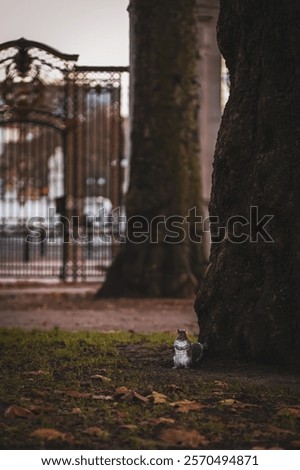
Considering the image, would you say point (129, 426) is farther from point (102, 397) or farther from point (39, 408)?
point (102, 397)

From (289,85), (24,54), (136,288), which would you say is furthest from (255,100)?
(24,54)

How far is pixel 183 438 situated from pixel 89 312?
8664mm

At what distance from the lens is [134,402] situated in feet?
18.7

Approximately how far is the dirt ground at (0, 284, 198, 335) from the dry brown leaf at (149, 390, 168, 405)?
473cm

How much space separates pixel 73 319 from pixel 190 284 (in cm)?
452

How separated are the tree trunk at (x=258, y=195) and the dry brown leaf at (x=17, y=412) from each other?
2.17 m

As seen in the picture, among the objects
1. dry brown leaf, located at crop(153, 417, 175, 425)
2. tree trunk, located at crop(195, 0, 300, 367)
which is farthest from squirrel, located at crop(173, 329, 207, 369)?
dry brown leaf, located at crop(153, 417, 175, 425)

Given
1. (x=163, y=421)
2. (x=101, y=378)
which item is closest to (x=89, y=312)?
(x=101, y=378)

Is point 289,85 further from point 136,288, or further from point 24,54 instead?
point 24,54

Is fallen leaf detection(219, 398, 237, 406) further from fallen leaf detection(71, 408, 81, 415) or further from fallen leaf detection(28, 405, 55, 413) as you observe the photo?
fallen leaf detection(28, 405, 55, 413)

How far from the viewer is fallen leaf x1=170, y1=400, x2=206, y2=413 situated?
5.44 m

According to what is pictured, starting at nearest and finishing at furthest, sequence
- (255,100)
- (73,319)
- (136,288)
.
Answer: (255,100), (73,319), (136,288)

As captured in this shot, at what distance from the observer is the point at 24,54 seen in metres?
18.7

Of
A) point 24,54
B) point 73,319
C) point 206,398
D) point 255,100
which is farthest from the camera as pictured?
point 24,54
